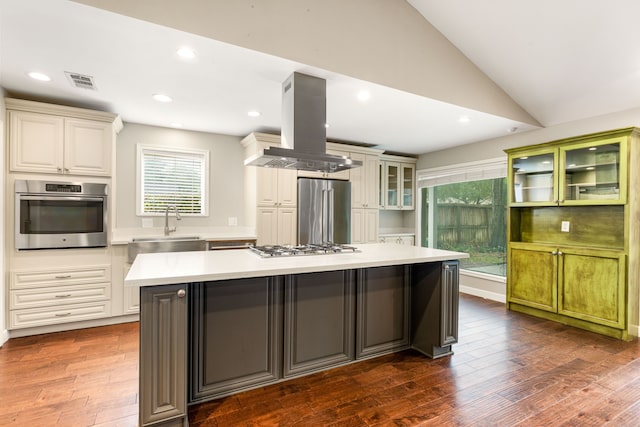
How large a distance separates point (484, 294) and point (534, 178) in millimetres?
1847

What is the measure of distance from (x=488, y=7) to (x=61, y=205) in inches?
178

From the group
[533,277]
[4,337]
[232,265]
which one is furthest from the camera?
[533,277]

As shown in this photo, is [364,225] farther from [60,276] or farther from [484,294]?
[60,276]

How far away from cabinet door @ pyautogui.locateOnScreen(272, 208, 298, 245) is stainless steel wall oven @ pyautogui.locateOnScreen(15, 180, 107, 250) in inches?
80.2

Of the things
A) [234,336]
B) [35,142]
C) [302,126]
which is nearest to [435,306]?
[234,336]

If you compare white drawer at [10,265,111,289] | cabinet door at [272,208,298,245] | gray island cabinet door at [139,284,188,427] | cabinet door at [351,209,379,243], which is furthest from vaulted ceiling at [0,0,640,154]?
white drawer at [10,265,111,289]

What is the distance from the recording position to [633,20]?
98.9 inches

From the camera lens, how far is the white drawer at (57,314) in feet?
10.3

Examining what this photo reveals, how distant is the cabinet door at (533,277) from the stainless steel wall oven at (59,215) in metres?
4.99

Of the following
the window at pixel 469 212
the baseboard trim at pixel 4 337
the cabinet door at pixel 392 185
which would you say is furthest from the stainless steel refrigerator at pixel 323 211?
the baseboard trim at pixel 4 337

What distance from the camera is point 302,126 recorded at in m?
2.78

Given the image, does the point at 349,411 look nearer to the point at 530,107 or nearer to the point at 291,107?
the point at 291,107

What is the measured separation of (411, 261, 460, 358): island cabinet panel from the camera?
107 inches

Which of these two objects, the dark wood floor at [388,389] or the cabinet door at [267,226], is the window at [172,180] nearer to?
the cabinet door at [267,226]
